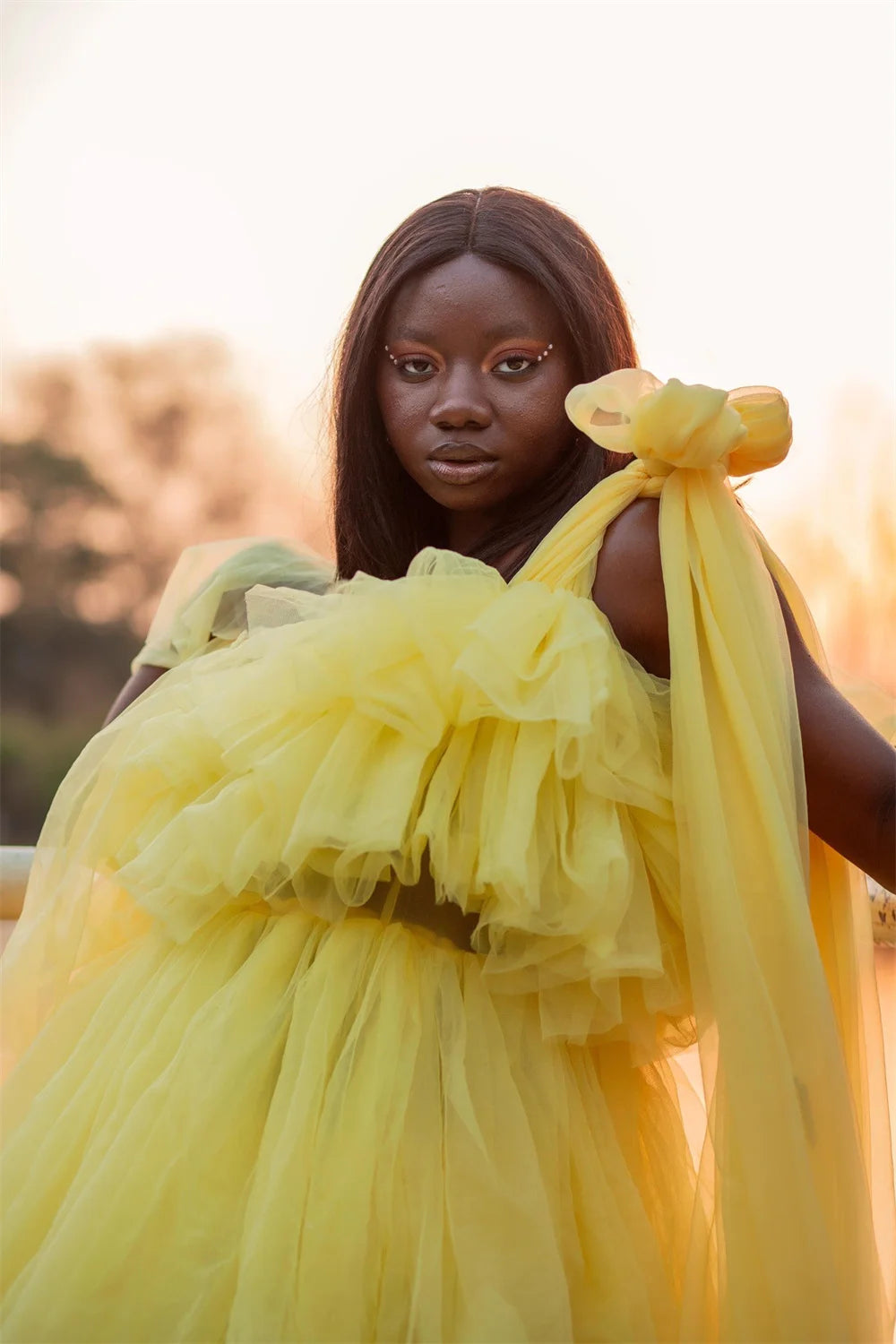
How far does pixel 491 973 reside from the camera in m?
0.88

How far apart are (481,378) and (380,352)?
14cm

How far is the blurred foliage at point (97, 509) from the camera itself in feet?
13.1

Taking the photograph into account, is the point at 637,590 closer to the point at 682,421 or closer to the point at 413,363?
the point at 682,421

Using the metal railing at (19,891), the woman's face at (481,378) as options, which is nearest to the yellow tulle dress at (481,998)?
the woman's face at (481,378)

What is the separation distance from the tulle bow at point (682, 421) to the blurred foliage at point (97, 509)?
2.13 m

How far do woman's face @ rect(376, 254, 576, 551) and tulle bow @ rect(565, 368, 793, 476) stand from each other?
13 cm

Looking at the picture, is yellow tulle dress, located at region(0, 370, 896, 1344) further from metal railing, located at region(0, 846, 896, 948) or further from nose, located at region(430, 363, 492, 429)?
metal railing, located at region(0, 846, 896, 948)

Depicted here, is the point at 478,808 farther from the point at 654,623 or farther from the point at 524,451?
the point at 524,451

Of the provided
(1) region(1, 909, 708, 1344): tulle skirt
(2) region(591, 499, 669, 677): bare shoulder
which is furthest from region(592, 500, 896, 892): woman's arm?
(1) region(1, 909, 708, 1344): tulle skirt

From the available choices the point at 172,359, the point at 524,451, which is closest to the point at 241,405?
the point at 172,359

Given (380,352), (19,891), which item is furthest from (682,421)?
(19,891)

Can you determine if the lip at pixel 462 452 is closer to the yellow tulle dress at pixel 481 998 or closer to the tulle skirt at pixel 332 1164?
the yellow tulle dress at pixel 481 998

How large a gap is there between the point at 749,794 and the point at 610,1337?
377 mm

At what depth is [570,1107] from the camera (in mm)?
896
